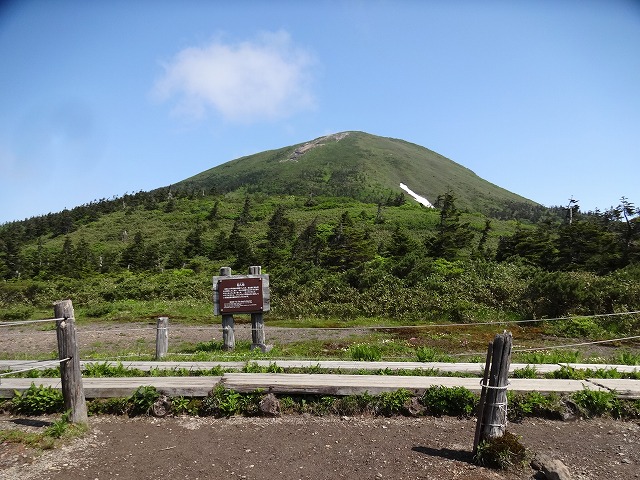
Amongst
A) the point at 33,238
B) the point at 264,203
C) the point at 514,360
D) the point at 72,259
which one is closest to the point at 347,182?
the point at 264,203

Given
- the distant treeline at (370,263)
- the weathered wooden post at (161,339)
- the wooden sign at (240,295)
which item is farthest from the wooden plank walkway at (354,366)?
the distant treeline at (370,263)

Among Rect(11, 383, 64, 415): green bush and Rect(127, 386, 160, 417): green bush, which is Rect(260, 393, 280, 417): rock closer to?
Rect(127, 386, 160, 417): green bush

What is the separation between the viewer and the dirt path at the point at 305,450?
555 centimetres

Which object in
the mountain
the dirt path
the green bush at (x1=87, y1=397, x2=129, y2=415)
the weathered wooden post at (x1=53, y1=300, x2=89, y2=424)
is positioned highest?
the mountain

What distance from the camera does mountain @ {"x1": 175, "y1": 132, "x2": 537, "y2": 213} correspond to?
124 metres

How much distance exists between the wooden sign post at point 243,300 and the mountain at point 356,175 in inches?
3604

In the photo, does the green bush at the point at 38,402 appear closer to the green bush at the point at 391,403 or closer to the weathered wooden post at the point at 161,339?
the weathered wooden post at the point at 161,339

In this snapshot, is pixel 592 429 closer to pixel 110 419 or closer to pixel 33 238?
pixel 110 419

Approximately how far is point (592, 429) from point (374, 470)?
370cm

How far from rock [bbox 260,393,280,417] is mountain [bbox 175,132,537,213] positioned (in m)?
96.9

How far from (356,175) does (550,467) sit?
129 m

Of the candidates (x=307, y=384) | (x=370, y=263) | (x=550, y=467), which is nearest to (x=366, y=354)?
(x=307, y=384)

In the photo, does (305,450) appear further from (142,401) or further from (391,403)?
(142,401)

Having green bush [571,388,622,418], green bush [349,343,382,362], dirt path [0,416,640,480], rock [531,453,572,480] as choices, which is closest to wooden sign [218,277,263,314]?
green bush [349,343,382,362]
